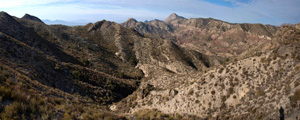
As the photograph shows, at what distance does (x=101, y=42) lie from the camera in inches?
2608

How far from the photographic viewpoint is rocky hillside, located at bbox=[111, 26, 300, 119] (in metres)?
10.4

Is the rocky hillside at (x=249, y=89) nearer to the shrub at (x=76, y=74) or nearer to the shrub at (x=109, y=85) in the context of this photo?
the shrub at (x=109, y=85)

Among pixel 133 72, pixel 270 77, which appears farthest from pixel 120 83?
pixel 270 77

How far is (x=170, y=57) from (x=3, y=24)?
49347mm

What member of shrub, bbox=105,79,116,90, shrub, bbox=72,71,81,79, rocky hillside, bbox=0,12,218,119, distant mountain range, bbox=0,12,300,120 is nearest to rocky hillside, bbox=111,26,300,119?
distant mountain range, bbox=0,12,300,120

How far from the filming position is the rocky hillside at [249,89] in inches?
411

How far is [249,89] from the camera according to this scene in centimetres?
1252

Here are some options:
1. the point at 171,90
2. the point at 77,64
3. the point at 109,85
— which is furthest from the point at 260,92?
the point at 77,64

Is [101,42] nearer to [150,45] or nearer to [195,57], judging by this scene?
[150,45]

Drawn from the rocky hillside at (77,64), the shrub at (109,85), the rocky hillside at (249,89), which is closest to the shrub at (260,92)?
the rocky hillside at (249,89)

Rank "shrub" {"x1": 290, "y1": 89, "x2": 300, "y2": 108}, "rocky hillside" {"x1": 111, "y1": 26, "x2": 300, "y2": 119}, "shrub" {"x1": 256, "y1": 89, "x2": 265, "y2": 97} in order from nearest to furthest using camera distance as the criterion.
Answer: "shrub" {"x1": 290, "y1": 89, "x2": 300, "y2": 108}
"rocky hillside" {"x1": 111, "y1": 26, "x2": 300, "y2": 119}
"shrub" {"x1": 256, "y1": 89, "x2": 265, "y2": 97}

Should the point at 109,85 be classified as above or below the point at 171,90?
below

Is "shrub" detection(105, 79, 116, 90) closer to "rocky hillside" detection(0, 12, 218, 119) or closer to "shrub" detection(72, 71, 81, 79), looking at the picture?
"rocky hillside" detection(0, 12, 218, 119)

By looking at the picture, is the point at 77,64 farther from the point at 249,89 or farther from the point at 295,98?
the point at 295,98
